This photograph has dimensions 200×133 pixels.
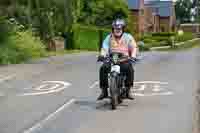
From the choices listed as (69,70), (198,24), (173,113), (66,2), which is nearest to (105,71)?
(173,113)

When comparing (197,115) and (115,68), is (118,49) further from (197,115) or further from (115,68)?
(197,115)

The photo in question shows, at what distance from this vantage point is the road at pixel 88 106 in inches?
384

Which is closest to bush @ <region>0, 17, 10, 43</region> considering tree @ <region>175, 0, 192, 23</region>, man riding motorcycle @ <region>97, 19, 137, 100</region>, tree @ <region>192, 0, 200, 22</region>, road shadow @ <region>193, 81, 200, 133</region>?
road shadow @ <region>193, 81, 200, 133</region>

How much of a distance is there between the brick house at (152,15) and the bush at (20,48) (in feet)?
170

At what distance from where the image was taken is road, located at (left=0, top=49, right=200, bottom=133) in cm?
975

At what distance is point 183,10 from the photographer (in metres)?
155

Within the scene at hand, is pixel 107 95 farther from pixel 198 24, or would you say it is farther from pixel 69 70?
pixel 198 24

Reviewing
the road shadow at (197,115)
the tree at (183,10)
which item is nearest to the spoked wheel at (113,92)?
the road shadow at (197,115)

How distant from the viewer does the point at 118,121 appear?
1025cm

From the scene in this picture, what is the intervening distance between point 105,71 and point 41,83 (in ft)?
18.7

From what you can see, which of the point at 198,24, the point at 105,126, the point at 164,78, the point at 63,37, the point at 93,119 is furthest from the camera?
the point at 198,24

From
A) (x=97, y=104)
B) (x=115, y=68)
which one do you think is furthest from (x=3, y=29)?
(x=115, y=68)

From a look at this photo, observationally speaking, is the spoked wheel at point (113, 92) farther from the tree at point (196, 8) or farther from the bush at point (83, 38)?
the tree at point (196, 8)

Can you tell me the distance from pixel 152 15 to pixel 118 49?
301ft
